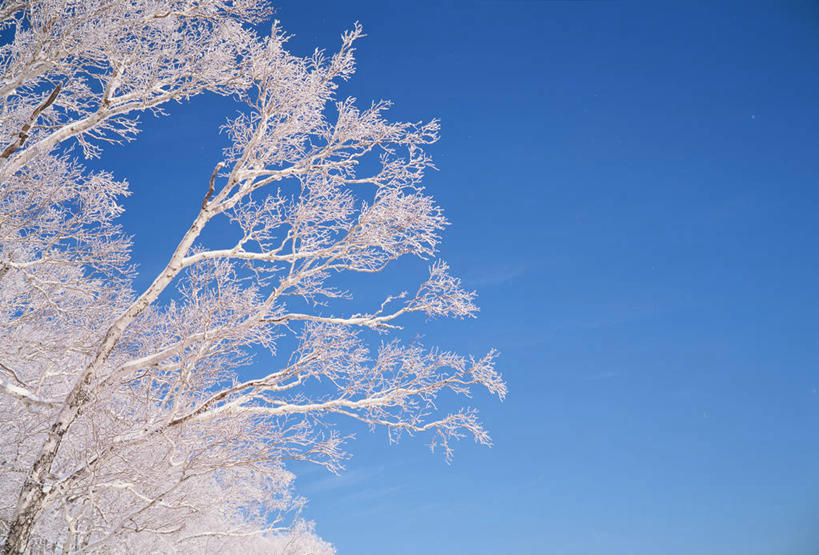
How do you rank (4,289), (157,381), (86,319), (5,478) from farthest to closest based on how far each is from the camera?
(5,478) < (4,289) < (86,319) < (157,381)

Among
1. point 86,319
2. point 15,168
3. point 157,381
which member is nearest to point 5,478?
point 86,319

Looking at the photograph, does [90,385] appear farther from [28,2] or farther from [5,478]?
[5,478]

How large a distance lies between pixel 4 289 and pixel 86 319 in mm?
2260

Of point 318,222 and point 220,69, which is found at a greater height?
point 220,69

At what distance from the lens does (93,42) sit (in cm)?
734

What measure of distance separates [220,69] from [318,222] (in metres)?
2.54

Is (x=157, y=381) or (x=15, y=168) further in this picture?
(x=157, y=381)

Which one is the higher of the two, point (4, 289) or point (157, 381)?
point (4, 289)

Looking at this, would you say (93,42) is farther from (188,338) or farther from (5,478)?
(5,478)

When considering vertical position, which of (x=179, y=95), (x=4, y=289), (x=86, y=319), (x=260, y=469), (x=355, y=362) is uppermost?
(x=179, y=95)

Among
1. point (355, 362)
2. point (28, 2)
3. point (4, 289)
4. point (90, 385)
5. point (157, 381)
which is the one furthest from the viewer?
point (4, 289)

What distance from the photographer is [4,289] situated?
10.8m

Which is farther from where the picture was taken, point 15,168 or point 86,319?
point 86,319

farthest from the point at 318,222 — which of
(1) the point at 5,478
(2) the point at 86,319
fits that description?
(1) the point at 5,478
